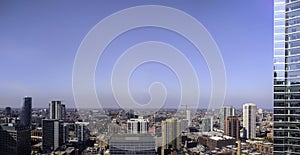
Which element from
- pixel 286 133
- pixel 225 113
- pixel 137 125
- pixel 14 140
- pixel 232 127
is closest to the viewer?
pixel 286 133

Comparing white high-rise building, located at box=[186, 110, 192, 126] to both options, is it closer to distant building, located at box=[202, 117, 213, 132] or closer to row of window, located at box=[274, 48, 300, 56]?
distant building, located at box=[202, 117, 213, 132]

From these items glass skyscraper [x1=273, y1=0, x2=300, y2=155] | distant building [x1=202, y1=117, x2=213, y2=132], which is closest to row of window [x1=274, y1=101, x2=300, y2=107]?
glass skyscraper [x1=273, y1=0, x2=300, y2=155]

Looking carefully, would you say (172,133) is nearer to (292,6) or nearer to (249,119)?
(249,119)

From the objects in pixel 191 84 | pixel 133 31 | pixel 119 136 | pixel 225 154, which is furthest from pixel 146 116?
pixel 225 154

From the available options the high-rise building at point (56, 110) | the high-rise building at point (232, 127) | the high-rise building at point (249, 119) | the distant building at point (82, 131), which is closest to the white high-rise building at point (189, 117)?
the high-rise building at point (232, 127)

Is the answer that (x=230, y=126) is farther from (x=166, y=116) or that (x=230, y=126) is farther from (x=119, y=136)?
(x=119, y=136)

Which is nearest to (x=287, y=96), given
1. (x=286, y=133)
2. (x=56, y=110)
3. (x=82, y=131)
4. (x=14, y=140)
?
(x=286, y=133)
